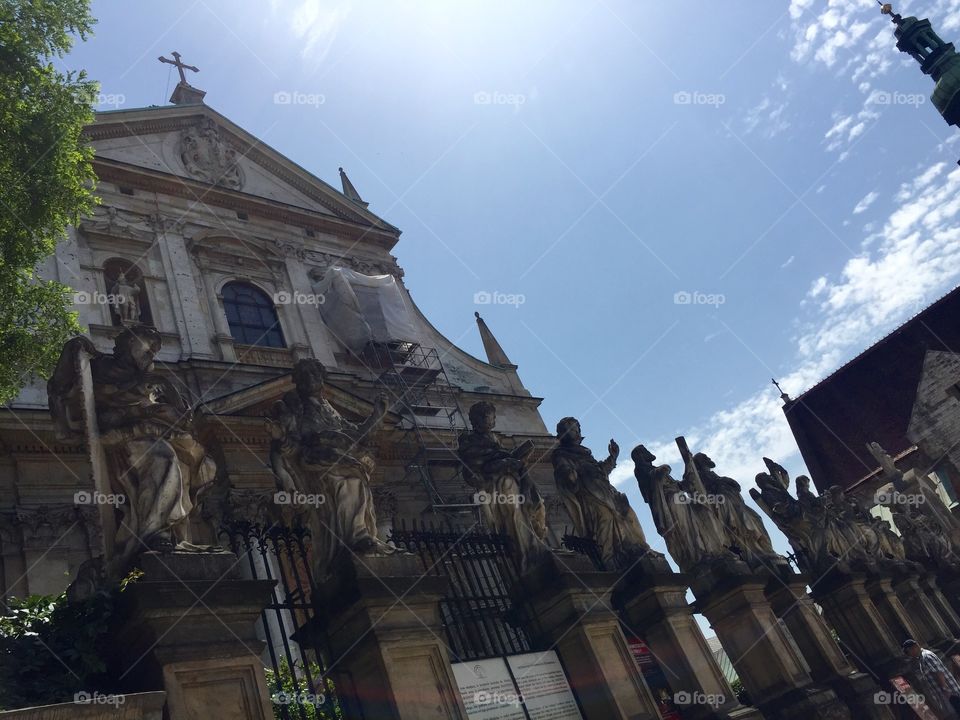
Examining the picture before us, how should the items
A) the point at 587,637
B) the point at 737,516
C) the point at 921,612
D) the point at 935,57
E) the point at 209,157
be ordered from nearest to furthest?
the point at 587,637, the point at 737,516, the point at 921,612, the point at 209,157, the point at 935,57

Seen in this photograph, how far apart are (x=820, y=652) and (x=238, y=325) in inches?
528

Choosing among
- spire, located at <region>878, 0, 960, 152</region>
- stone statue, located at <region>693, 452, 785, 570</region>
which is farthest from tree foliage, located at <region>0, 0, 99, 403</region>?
spire, located at <region>878, 0, 960, 152</region>

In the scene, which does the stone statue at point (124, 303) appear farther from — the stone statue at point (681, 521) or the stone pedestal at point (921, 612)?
the stone pedestal at point (921, 612)

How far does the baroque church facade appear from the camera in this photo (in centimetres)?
1284

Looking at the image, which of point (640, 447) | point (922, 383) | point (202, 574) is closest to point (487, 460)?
point (640, 447)

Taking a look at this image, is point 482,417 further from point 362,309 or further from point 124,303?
point 362,309

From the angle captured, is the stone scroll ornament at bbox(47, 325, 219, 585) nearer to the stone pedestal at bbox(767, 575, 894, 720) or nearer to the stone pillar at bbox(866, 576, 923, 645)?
the stone pedestal at bbox(767, 575, 894, 720)

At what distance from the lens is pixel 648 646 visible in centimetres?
939

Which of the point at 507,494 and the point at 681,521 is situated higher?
the point at 507,494

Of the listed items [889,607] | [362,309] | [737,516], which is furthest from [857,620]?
[362,309]

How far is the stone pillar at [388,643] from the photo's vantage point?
6.16 m

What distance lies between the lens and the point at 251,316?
18.6 metres

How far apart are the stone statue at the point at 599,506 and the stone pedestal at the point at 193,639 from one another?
5.21m

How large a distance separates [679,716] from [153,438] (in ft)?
21.0
